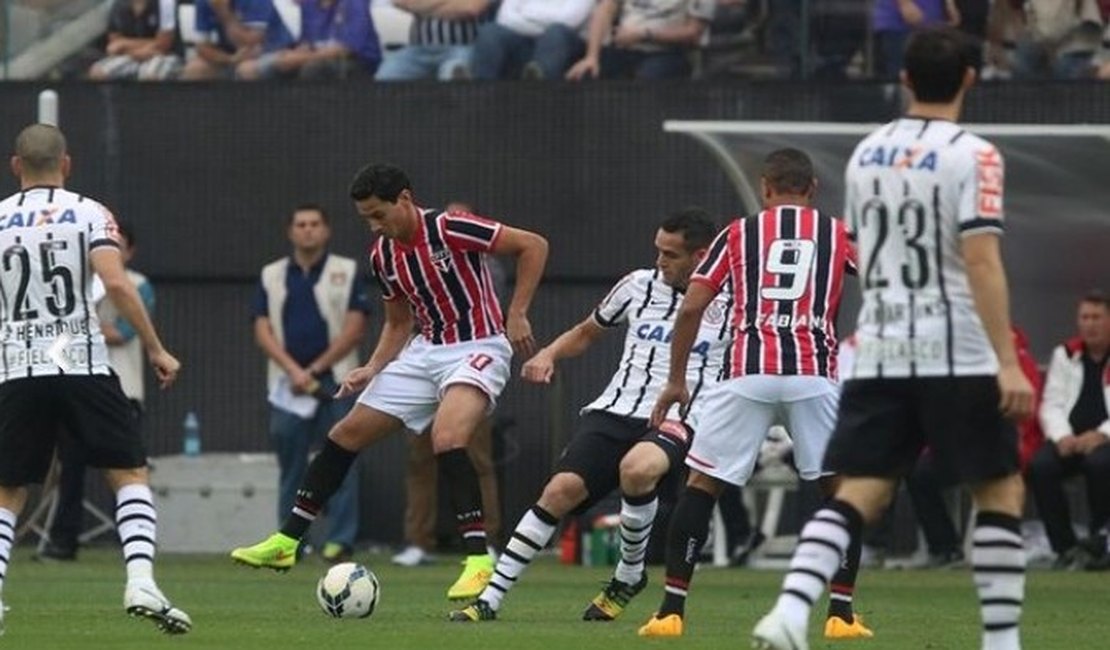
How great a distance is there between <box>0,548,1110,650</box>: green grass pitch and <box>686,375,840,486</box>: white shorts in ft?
2.32

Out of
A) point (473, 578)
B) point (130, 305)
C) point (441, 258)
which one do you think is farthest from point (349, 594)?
point (130, 305)

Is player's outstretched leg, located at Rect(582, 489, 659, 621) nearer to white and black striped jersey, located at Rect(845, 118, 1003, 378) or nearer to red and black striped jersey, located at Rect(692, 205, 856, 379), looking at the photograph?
red and black striped jersey, located at Rect(692, 205, 856, 379)

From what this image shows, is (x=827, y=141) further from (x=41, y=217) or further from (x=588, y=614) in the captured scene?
(x=41, y=217)

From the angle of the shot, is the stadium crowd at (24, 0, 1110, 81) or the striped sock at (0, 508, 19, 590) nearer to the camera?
the striped sock at (0, 508, 19, 590)

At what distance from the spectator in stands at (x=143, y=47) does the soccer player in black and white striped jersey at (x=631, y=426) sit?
846cm

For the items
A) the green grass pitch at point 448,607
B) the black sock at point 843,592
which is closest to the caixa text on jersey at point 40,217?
the green grass pitch at point 448,607

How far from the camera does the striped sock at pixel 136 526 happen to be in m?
11.1

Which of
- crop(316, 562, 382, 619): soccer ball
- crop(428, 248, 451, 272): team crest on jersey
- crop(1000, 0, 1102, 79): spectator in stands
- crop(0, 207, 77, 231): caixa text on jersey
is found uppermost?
crop(1000, 0, 1102, 79): spectator in stands

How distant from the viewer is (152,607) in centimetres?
1092

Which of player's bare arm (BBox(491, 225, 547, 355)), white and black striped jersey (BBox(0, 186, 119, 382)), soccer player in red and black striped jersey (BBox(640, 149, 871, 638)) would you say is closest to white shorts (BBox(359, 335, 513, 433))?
player's bare arm (BBox(491, 225, 547, 355))

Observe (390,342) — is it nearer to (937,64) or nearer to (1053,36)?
(937,64)

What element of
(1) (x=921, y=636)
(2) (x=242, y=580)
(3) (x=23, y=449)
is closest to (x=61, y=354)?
(3) (x=23, y=449)

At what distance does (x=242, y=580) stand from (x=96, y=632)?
16.5ft

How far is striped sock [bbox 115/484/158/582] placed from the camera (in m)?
11.1
